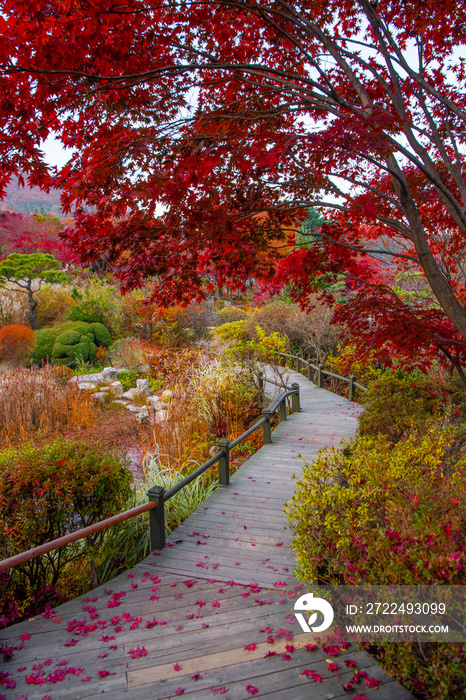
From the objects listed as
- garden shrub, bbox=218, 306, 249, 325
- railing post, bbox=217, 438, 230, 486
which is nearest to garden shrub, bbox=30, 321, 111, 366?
garden shrub, bbox=218, 306, 249, 325

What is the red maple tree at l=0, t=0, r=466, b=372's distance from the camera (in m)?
2.53

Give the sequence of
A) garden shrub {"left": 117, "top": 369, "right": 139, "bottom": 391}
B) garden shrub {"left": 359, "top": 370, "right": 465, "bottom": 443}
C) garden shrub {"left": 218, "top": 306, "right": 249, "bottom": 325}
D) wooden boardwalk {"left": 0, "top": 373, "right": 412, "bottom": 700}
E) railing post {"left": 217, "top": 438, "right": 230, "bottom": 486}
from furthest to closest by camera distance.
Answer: garden shrub {"left": 218, "top": 306, "right": 249, "bottom": 325}, garden shrub {"left": 117, "top": 369, "right": 139, "bottom": 391}, railing post {"left": 217, "top": 438, "right": 230, "bottom": 486}, garden shrub {"left": 359, "top": 370, "right": 465, "bottom": 443}, wooden boardwalk {"left": 0, "top": 373, "right": 412, "bottom": 700}

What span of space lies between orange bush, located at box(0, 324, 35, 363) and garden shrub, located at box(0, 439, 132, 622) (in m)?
9.70

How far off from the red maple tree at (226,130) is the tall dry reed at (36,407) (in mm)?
4950

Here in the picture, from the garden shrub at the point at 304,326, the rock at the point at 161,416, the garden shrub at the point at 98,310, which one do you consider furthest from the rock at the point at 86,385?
the garden shrub at the point at 304,326

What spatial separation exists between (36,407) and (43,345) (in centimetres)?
529

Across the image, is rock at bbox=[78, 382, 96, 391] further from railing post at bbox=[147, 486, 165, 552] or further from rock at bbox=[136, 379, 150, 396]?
railing post at bbox=[147, 486, 165, 552]

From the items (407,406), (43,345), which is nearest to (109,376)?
(43,345)

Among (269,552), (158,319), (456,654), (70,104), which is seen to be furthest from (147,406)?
(456,654)

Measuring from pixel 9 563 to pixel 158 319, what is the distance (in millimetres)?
12138

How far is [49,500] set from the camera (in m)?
2.98

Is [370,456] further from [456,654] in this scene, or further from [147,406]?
[147,406]

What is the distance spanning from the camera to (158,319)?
14.2 meters


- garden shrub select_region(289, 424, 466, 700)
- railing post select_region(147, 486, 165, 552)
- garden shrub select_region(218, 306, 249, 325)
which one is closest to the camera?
garden shrub select_region(289, 424, 466, 700)
